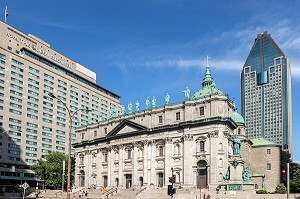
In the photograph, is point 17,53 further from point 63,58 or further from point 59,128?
point 59,128

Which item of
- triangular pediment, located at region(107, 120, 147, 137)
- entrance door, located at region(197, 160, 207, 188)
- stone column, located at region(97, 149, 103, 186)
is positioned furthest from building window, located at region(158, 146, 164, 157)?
stone column, located at region(97, 149, 103, 186)

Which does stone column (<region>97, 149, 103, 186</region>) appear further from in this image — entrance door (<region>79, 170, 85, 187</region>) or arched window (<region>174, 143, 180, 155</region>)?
arched window (<region>174, 143, 180, 155</region>)

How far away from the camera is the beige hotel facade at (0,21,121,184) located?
123750 millimetres

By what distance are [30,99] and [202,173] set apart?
78630 mm

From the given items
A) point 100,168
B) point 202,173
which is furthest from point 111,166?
point 202,173

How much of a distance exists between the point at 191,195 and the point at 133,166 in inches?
1057

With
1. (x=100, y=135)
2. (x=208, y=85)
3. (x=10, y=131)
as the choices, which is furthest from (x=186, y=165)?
(x=10, y=131)

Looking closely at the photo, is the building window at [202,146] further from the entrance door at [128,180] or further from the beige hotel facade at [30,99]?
the beige hotel facade at [30,99]

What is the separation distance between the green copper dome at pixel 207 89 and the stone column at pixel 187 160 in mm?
8804

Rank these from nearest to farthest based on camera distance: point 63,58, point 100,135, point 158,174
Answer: point 158,174
point 100,135
point 63,58

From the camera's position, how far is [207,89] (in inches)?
3275

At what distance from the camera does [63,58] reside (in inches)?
5881

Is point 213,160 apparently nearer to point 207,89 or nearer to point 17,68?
point 207,89

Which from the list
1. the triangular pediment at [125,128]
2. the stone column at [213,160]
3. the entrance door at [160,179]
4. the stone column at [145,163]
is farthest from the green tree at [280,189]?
the triangular pediment at [125,128]
